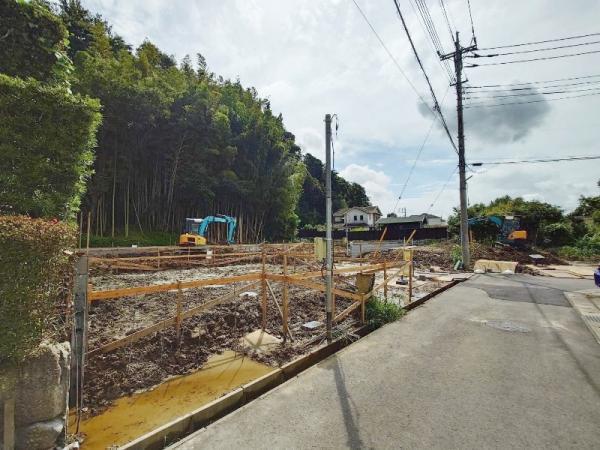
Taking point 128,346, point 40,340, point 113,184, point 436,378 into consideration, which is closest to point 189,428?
point 40,340

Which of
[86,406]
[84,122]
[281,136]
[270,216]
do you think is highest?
[281,136]

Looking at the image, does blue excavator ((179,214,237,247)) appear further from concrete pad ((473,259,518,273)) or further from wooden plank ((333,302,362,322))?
concrete pad ((473,259,518,273))

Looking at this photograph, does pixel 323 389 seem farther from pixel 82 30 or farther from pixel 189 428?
pixel 82 30

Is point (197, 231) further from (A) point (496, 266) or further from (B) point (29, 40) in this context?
(A) point (496, 266)

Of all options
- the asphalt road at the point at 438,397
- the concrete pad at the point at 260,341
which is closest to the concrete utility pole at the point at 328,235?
the asphalt road at the point at 438,397

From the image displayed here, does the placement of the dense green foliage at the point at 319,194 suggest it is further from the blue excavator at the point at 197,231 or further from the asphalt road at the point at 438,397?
the asphalt road at the point at 438,397

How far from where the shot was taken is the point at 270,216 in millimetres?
30828

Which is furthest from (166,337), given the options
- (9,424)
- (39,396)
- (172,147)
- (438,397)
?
(172,147)

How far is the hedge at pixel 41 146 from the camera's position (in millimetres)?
8547

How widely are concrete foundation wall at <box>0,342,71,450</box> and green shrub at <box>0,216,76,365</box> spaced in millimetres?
124

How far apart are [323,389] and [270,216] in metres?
27.4

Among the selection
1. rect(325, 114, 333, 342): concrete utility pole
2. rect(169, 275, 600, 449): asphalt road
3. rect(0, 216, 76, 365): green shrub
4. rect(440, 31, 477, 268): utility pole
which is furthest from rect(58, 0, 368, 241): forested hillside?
rect(169, 275, 600, 449): asphalt road

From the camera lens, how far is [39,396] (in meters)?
2.53

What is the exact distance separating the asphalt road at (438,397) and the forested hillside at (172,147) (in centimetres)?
1975
